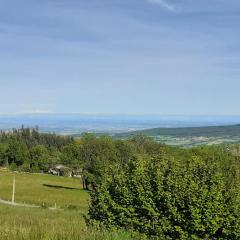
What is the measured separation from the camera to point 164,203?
680 inches

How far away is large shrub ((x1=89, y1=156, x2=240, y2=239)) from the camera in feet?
55.9

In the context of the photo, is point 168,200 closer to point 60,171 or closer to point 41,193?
point 41,193

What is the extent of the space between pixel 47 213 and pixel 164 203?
17872 mm

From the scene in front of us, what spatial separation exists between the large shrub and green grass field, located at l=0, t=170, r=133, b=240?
4.37 feet

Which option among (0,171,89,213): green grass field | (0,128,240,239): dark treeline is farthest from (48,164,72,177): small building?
(0,128,240,239): dark treeline

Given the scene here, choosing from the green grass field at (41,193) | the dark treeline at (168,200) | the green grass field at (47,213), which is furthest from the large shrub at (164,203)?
the green grass field at (41,193)

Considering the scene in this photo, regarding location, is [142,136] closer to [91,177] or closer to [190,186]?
[91,177]

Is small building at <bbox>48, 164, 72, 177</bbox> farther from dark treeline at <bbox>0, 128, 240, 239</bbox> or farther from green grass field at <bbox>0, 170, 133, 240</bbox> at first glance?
dark treeline at <bbox>0, 128, 240, 239</bbox>

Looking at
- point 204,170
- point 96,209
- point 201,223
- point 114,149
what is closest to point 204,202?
point 201,223

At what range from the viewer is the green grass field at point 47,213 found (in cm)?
622

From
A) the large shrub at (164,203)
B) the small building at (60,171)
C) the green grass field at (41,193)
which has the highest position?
the large shrub at (164,203)

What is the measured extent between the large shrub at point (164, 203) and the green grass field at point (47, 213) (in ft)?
4.37

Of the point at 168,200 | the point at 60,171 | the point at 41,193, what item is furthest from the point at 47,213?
the point at 60,171

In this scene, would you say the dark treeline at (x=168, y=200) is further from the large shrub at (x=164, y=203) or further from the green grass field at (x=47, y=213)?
the green grass field at (x=47, y=213)
